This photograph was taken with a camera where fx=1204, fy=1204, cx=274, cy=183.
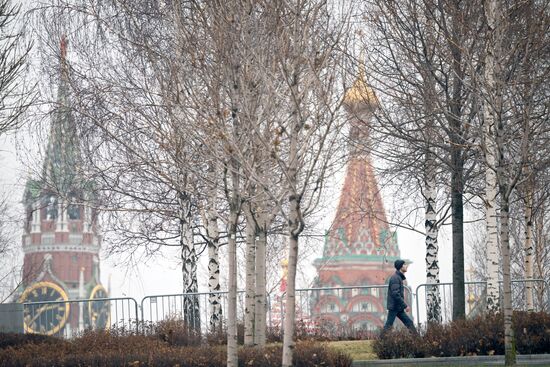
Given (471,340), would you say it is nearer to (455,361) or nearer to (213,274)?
(455,361)

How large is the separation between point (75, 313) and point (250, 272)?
1196cm

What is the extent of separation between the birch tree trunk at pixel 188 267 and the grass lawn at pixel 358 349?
378 centimetres

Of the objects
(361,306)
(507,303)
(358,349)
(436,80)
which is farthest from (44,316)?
(361,306)

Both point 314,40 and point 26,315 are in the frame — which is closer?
point 314,40

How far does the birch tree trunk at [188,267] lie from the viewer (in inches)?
1081

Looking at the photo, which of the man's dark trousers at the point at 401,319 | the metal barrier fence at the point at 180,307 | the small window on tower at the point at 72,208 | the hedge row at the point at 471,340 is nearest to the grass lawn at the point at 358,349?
the hedge row at the point at 471,340

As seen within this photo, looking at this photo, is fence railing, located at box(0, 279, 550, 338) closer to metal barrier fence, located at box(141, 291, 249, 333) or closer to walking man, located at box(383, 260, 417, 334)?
metal barrier fence, located at box(141, 291, 249, 333)

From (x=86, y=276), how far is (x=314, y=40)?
16306cm

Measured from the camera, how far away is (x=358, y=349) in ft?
72.3

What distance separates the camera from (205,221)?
2706 centimetres

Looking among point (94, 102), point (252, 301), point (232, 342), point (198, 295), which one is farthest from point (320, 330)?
point (232, 342)

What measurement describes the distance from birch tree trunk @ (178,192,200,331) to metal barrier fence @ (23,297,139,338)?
4.03 feet

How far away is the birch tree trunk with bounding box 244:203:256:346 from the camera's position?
20.0m

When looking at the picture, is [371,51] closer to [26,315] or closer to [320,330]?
[320,330]
